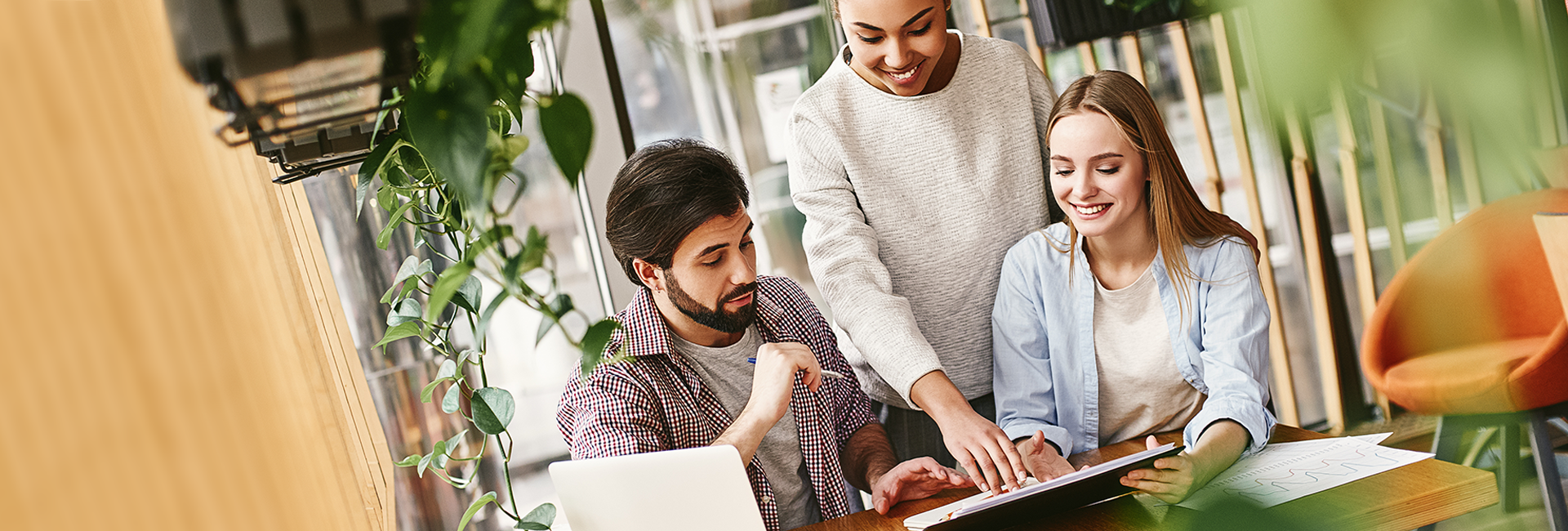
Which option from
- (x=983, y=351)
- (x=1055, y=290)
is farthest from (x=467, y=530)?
(x=1055, y=290)

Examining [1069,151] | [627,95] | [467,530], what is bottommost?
[467,530]

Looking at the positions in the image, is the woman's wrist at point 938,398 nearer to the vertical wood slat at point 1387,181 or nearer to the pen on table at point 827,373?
the pen on table at point 827,373

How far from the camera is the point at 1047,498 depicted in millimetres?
1209

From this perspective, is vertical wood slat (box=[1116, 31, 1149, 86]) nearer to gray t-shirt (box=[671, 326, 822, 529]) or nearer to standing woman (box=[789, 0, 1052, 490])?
standing woman (box=[789, 0, 1052, 490])

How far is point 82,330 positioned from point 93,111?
0.11 ft

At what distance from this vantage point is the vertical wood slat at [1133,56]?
2.84 m

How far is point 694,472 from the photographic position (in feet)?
3.93

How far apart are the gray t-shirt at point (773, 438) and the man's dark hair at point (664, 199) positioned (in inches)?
6.9

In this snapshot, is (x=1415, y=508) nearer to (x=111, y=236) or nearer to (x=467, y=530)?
(x=111, y=236)

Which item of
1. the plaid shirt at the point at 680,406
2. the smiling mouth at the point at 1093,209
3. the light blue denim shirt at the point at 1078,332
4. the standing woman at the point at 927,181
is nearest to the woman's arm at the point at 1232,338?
the light blue denim shirt at the point at 1078,332

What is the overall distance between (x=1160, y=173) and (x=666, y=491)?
0.95m

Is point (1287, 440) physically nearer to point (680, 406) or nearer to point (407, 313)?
point (680, 406)

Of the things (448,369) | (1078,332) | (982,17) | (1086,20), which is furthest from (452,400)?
(982,17)

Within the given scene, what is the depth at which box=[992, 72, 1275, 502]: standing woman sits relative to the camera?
158 centimetres
